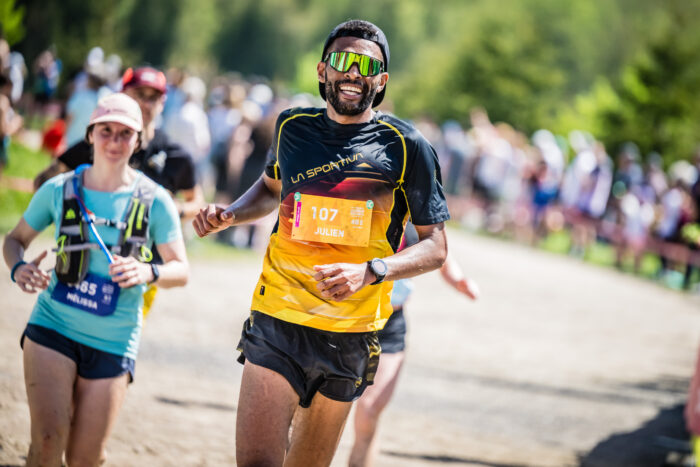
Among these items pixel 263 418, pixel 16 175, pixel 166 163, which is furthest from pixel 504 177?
pixel 263 418

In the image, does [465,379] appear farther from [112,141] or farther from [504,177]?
[504,177]

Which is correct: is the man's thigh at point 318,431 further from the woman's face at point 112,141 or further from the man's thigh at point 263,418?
the woman's face at point 112,141

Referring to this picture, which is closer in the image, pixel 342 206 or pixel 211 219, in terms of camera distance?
pixel 342 206

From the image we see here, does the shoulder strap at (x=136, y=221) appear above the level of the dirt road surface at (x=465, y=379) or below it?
above

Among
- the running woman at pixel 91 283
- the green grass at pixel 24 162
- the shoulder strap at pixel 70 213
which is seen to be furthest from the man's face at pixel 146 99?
the green grass at pixel 24 162

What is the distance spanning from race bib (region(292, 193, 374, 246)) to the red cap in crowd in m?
2.02

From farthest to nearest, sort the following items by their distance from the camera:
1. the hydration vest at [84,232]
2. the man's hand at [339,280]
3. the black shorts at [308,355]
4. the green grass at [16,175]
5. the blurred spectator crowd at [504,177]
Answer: the blurred spectator crowd at [504,177] → the green grass at [16,175] → the hydration vest at [84,232] → the black shorts at [308,355] → the man's hand at [339,280]

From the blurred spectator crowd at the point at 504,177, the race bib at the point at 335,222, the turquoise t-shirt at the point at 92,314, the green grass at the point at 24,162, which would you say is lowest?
the green grass at the point at 24,162

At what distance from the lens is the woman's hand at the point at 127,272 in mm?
4047

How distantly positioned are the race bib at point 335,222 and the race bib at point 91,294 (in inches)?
40.6

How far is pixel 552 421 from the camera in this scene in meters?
8.07

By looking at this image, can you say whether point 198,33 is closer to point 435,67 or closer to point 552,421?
point 435,67

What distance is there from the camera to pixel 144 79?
5.36 metres

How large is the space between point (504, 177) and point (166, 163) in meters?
17.1
